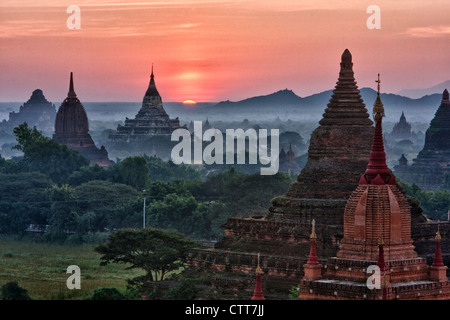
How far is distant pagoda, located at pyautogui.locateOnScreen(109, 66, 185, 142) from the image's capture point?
169500mm

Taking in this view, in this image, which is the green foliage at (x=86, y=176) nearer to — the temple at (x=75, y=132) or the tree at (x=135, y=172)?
the tree at (x=135, y=172)

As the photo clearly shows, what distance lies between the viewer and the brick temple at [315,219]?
188 ft

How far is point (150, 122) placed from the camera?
173 metres

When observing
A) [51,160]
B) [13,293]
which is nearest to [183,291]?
[13,293]

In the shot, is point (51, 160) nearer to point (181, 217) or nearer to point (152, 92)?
point (181, 217)

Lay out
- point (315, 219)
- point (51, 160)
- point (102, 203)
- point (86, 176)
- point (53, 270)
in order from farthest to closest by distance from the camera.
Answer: point (51, 160) < point (86, 176) < point (102, 203) < point (53, 270) < point (315, 219)

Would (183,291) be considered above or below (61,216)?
below

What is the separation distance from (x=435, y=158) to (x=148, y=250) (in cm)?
7145

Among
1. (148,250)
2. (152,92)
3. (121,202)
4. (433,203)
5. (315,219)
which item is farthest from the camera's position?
(152,92)

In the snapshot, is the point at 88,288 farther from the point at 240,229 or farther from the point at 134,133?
the point at 134,133

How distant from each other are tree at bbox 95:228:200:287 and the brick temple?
186 inches

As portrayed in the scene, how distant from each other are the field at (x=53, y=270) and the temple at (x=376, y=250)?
41.5 ft

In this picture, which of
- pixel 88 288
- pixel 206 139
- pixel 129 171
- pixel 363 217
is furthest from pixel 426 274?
pixel 206 139
